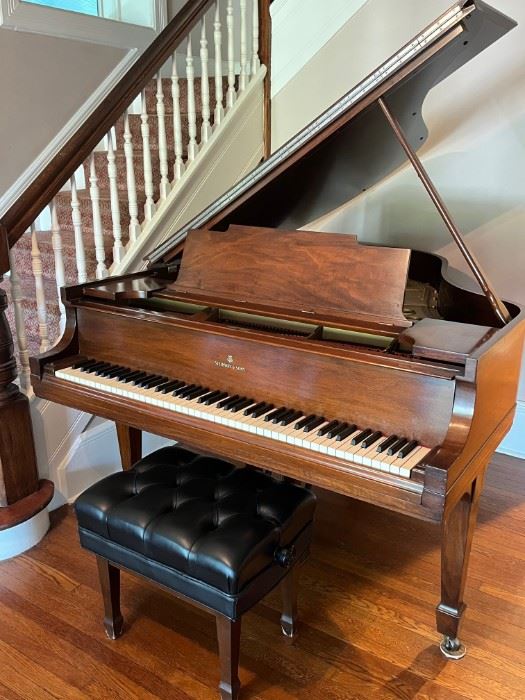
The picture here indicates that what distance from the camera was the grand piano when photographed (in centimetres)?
147

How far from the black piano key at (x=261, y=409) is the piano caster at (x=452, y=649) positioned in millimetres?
872

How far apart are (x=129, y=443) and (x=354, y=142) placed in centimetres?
139

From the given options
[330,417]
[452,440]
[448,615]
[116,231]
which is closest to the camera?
[452,440]

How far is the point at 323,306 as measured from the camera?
1.82m

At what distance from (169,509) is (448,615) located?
871 mm

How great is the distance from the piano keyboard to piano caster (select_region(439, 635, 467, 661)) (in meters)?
0.71

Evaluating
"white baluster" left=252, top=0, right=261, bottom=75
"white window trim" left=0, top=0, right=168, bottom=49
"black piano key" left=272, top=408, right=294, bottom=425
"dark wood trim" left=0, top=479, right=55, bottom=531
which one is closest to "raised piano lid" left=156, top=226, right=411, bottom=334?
"black piano key" left=272, top=408, right=294, bottom=425

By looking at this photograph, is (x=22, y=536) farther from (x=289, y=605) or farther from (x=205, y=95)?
(x=205, y=95)

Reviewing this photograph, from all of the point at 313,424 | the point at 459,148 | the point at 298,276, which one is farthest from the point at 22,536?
the point at 459,148

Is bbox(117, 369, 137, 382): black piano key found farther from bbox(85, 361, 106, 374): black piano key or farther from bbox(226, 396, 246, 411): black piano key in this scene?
bbox(226, 396, 246, 411): black piano key

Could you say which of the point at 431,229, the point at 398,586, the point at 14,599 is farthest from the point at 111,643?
the point at 431,229

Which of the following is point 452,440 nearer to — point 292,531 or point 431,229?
point 292,531

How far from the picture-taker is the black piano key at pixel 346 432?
1553 millimetres

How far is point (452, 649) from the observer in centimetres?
181
